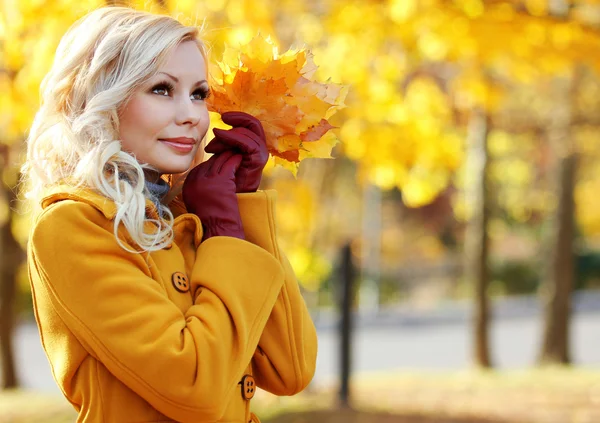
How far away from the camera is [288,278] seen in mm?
1918

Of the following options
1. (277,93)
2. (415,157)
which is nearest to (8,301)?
(415,157)

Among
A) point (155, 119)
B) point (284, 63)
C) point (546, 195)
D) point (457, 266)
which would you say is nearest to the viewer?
point (155, 119)

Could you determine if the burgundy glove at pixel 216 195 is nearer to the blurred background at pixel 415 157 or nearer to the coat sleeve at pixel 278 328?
the coat sleeve at pixel 278 328

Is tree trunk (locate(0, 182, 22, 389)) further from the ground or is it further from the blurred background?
the ground

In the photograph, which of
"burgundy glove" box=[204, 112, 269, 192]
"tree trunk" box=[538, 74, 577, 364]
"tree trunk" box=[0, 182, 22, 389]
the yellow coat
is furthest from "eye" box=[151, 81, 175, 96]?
"tree trunk" box=[538, 74, 577, 364]

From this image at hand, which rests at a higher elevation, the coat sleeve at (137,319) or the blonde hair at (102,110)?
the blonde hair at (102,110)

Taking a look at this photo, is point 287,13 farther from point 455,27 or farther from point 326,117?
point 326,117

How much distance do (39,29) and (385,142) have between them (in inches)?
107

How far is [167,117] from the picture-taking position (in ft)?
5.95

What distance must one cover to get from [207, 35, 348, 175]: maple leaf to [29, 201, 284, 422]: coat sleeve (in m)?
0.45

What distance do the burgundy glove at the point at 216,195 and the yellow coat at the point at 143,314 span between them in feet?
0.10

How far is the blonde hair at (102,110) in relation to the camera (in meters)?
1.73

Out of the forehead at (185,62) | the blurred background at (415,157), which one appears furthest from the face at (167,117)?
the blurred background at (415,157)

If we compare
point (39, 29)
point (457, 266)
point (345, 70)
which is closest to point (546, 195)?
point (457, 266)
